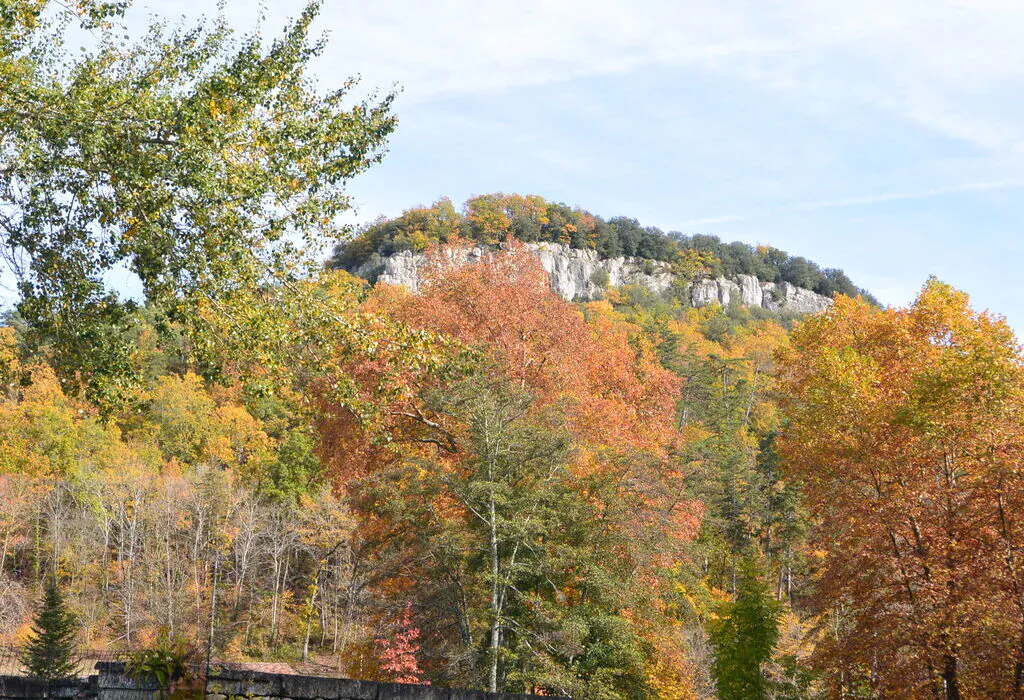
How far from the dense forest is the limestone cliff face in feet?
270

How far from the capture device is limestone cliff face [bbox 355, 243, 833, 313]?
12579cm

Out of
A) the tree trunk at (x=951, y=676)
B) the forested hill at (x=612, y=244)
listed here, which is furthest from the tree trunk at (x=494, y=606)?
the forested hill at (x=612, y=244)

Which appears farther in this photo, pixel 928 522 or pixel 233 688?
pixel 928 522

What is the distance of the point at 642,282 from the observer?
132m

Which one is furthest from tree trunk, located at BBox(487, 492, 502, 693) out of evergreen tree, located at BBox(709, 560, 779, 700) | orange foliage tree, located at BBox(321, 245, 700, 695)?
evergreen tree, located at BBox(709, 560, 779, 700)

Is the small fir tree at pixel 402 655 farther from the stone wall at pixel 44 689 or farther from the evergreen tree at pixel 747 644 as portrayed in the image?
the stone wall at pixel 44 689

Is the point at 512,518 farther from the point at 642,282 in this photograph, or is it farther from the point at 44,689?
the point at 642,282

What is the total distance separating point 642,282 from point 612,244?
43.7 ft

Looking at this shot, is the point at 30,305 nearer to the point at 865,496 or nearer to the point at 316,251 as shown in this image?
the point at 316,251

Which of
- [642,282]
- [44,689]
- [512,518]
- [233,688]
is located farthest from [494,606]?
[642,282]

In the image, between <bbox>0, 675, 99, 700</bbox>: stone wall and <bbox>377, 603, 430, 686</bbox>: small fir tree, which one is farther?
<bbox>377, 603, 430, 686</bbox>: small fir tree

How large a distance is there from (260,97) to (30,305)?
346 centimetres

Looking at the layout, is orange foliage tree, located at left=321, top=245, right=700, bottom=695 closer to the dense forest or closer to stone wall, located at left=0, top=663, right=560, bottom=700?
the dense forest

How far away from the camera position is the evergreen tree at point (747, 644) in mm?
23203
